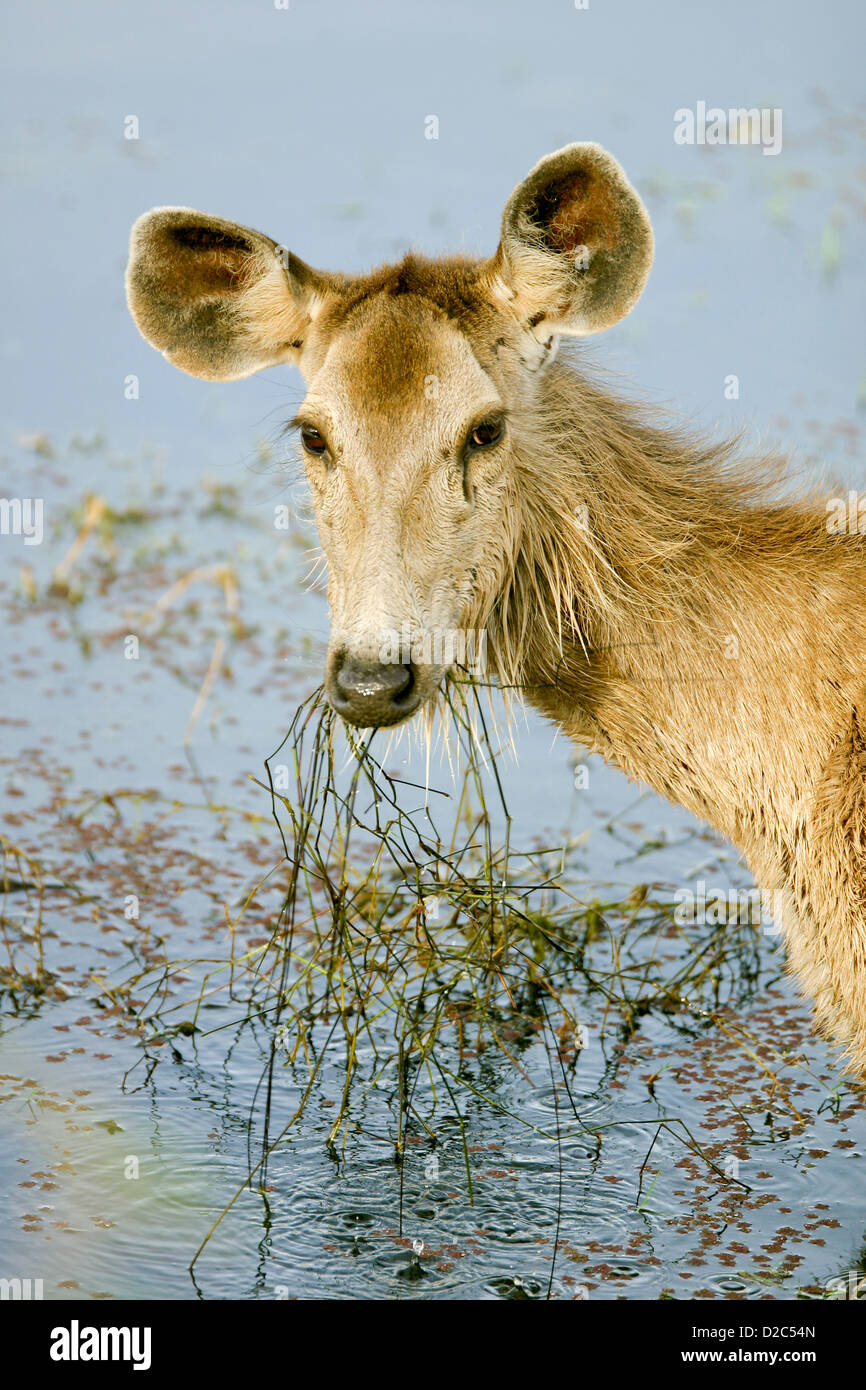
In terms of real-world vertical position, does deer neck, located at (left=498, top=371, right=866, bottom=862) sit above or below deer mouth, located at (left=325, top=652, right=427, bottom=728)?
above

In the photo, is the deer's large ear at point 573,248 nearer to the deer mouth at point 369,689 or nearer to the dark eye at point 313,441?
the dark eye at point 313,441

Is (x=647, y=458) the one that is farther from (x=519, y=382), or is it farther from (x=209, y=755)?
(x=209, y=755)

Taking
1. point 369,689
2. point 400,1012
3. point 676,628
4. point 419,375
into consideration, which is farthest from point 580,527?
point 400,1012

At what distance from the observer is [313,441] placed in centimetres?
573

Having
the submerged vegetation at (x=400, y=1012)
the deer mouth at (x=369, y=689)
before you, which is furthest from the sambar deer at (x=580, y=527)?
the submerged vegetation at (x=400, y=1012)

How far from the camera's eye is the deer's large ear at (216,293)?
602 centimetres

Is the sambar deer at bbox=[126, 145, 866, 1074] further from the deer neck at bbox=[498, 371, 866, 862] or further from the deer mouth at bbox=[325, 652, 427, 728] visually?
the deer mouth at bbox=[325, 652, 427, 728]

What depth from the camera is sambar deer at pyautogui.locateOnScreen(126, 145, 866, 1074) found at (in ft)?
18.2

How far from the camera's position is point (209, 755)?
32.6 ft

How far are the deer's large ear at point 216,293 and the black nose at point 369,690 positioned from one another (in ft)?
4.88

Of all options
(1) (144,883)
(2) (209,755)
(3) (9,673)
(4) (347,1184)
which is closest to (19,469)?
(3) (9,673)

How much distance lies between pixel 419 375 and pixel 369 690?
107cm

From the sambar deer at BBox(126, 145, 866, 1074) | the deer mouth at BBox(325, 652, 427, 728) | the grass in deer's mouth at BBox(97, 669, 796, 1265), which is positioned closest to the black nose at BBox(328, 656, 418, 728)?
the deer mouth at BBox(325, 652, 427, 728)

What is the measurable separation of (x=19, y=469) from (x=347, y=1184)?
8.49m
